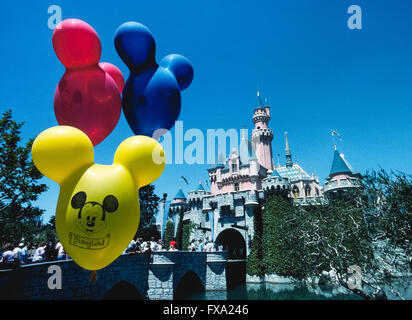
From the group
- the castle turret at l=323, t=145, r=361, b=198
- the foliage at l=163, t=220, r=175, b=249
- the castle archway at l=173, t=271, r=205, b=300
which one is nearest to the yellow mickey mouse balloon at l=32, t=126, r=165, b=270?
the castle archway at l=173, t=271, r=205, b=300

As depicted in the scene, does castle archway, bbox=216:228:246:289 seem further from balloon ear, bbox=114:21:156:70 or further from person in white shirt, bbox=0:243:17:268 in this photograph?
balloon ear, bbox=114:21:156:70

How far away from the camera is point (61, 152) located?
328 cm

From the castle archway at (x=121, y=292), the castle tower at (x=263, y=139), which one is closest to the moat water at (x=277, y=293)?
the castle archway at (x=121, y=292)

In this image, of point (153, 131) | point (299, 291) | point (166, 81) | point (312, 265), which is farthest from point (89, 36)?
point (299, 291)

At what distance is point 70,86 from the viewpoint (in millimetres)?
4215

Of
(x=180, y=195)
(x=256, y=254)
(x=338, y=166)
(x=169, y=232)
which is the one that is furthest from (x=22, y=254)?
(x=338, y=166)

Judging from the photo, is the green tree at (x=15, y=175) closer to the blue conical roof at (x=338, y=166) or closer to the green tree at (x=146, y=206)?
the green tree at (x=146, y=206)

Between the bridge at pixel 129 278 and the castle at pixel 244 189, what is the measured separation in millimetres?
5744

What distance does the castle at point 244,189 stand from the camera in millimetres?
22891

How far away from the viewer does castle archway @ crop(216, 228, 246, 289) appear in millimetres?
20359

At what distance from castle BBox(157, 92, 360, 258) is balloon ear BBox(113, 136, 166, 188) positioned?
18855 mm

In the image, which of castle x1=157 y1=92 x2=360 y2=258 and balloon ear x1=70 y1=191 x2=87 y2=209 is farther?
castle x1=157 y1=92 x2=360 y2=258

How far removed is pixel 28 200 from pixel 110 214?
537 inches
